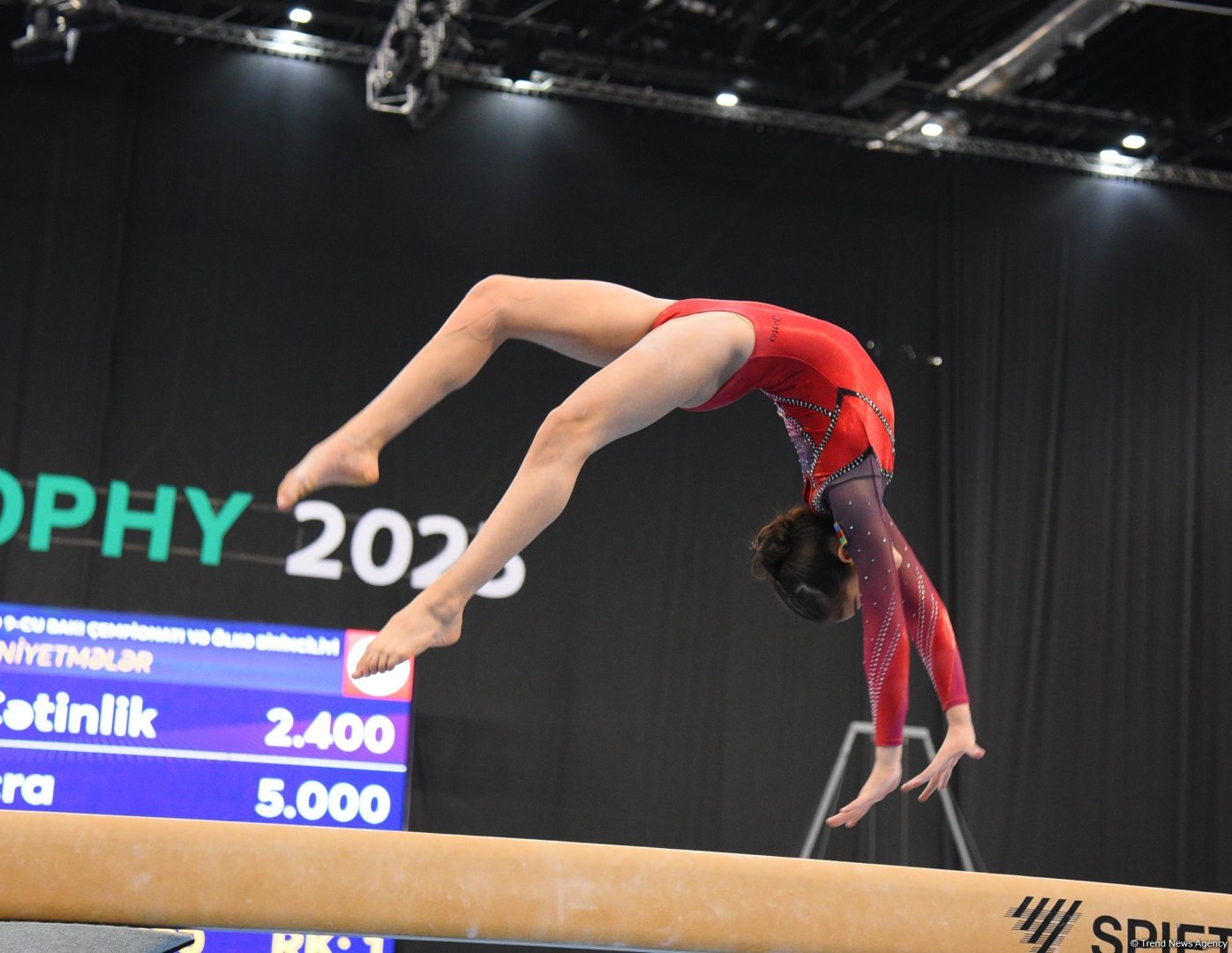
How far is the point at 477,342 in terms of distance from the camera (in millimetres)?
2688

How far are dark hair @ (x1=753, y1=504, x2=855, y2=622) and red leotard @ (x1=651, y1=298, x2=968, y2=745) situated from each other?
64 mm

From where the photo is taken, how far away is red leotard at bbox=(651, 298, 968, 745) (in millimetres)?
2812

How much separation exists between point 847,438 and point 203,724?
340cm

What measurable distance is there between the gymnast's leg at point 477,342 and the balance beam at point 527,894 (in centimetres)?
70

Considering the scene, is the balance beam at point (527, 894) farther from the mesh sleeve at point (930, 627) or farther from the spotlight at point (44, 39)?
the spotlight at point (44, 39)

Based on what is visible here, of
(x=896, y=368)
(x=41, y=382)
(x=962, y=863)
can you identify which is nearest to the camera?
(x=41, y=382)

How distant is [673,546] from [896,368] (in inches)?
61.4

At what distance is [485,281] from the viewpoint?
2.80 meters

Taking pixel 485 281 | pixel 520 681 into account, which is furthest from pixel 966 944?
pixel 520 681

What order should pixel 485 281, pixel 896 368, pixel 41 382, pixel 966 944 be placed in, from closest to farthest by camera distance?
1. pixel 966 944
2. pixel 485 281
3. pixel 41 382
4. pixel 896 368

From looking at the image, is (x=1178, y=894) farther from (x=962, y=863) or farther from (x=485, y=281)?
(x=962, y=863)

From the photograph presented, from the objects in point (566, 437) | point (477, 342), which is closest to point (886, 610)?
point (566, 437)

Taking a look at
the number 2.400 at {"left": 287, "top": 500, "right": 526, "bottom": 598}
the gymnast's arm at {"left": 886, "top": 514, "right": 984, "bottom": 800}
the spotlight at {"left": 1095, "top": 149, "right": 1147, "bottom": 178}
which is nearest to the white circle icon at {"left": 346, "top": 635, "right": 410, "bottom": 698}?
the number 2.400 at {"left": 287, "top": 500, "right": 526, "bottom": 598}

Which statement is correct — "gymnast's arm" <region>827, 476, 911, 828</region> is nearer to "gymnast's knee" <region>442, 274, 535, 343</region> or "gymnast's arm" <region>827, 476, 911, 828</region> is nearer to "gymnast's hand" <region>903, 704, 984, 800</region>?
"gymnast's hand" <region>903, 704, 984, 800</region>
